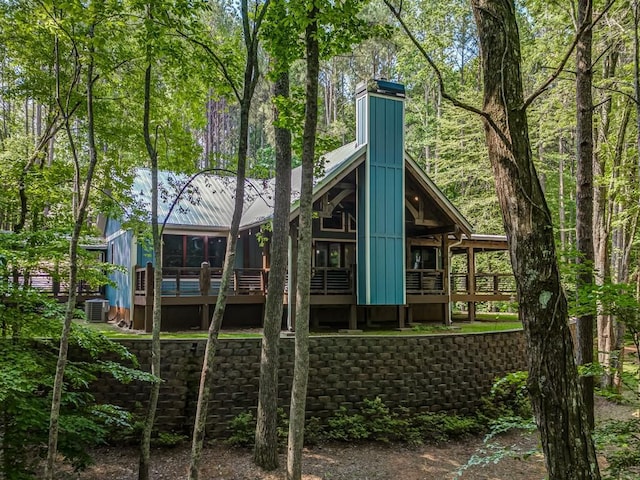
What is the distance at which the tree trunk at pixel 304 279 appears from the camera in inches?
206

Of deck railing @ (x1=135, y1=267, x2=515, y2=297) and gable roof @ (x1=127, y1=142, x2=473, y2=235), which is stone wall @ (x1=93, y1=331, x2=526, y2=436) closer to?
deck railing @ (x1=135, y1=267, x2=515, y2=297)

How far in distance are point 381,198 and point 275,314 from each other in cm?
642

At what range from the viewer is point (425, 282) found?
46.2 ft

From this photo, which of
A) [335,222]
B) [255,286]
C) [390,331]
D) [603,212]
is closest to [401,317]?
[390,331]

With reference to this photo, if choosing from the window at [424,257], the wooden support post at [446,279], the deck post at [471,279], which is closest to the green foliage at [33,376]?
the wooden support post at [446,279]

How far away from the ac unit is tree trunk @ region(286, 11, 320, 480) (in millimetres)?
12656

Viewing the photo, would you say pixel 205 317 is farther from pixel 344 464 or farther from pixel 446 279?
pixel 446 279

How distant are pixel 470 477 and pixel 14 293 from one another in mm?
6943

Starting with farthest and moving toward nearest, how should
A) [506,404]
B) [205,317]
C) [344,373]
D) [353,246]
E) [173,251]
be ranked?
[173,251], [353,246], [205,317], [506,404], [344,373]

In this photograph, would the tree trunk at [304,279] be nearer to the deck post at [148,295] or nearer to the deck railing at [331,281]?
the deck railing at [331,281]

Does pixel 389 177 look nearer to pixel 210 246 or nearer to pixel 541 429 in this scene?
pixel 210 246

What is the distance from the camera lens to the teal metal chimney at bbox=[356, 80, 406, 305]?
12.5 m

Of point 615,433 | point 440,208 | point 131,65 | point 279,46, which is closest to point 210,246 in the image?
point 440,208

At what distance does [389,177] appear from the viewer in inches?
508
